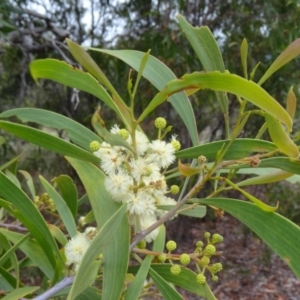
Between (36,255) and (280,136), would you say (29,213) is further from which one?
(280,136)

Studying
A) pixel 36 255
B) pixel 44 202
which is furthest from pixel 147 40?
pixel 36 255

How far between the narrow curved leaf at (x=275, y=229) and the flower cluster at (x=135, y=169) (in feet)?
0.37

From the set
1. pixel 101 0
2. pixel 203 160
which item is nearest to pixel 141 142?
pixel 203 160

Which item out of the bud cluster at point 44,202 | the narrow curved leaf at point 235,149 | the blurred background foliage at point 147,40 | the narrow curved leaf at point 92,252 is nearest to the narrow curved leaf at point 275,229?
the narrow curved leaf at point 235,149

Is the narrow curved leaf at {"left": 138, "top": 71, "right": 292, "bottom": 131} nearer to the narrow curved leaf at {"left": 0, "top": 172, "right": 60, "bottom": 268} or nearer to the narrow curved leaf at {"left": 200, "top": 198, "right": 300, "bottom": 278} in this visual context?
the narrow curved leaf at {"left": 200, "top": 198, "right": 300, "bottom": 278}

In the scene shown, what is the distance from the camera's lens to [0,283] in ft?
2.86

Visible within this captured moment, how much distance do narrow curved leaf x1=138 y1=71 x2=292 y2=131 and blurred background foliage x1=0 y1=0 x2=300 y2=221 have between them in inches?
83.9

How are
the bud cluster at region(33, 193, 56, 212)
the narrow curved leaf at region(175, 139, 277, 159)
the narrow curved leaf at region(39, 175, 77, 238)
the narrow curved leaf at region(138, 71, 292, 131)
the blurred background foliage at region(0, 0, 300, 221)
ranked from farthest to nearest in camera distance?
the blurred background foliage at region(0, 0, 300, 221), the bud cluster at region(33, 193, 56, 212), the narrow curved leaf at region(39, 175, 77, 238), the narrow curved leaf at region(175, 139, 277, 159), the narrow curved leaf at region(138, 71, 292, 131)

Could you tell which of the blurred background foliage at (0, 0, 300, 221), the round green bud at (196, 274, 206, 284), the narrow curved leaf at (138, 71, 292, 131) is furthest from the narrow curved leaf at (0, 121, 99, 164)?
the blurred background foliage at (0, 0, 300, 221)

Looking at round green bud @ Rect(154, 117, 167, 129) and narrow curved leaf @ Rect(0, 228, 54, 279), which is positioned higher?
round green bud @ Rect(154, 117, 167, 129)

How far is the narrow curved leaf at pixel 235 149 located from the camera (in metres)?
0.59

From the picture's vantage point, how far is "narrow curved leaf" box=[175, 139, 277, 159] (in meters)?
0.59

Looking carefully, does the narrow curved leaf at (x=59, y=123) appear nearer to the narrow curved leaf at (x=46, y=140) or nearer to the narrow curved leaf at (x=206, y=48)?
the narrow curved leaf at (x=46, y=140)

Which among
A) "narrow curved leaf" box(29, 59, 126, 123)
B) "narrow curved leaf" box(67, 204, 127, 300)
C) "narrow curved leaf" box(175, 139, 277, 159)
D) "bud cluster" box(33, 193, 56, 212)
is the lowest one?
"narrow curved leaf" box(67, 204, 127, 300)
